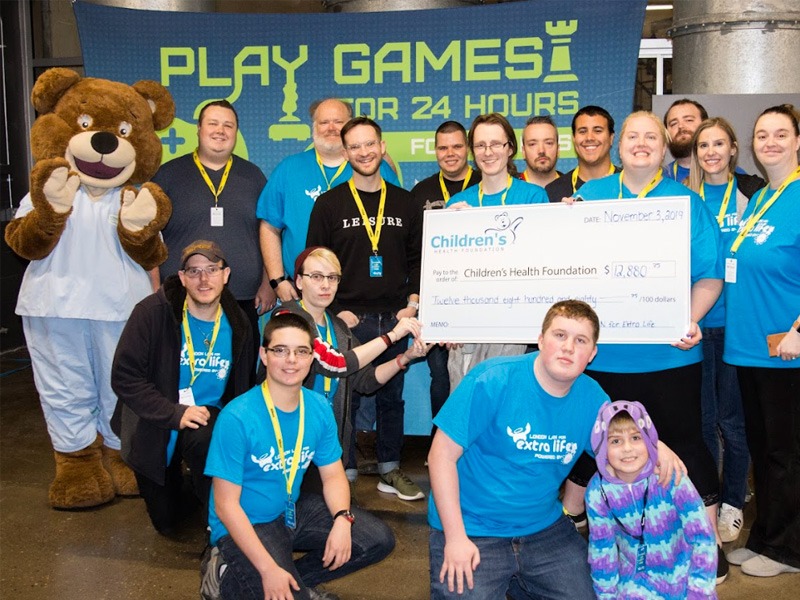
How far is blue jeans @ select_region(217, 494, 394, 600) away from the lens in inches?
109

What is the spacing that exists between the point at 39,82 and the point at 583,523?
3450mm

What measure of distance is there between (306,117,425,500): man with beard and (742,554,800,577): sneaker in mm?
1779

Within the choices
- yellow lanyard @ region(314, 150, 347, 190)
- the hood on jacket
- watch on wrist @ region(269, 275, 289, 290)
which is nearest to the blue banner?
yellow lanyard @ region(314, 150, 347, 190)

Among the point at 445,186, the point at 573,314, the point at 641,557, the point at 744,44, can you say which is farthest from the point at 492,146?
the point at 744,44

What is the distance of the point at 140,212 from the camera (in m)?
4.11

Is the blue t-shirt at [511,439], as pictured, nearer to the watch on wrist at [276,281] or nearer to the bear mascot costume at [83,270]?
the watch on wrist at [276,281]

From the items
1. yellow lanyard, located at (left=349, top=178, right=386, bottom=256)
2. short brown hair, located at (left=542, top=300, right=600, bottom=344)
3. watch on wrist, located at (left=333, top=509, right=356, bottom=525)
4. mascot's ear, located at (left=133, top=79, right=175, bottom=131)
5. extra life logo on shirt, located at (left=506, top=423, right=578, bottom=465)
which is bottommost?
watch on wrist, located at (left=333, top=509, right=356, bottom=525)

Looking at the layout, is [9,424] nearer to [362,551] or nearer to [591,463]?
[362,551]

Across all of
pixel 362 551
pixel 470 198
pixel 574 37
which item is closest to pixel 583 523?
pixel 362 551

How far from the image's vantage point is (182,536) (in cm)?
384

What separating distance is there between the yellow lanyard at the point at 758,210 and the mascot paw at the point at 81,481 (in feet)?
10.2

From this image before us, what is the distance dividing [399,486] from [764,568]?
1.74 m

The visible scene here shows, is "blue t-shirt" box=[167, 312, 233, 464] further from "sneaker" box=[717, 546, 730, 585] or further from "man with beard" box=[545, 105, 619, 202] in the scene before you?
"sneaker" box=[717, 546, 730, 585]

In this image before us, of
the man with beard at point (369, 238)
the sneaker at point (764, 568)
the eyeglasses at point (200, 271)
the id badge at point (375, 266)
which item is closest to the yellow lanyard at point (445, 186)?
the man with beard at point (369, 238)
